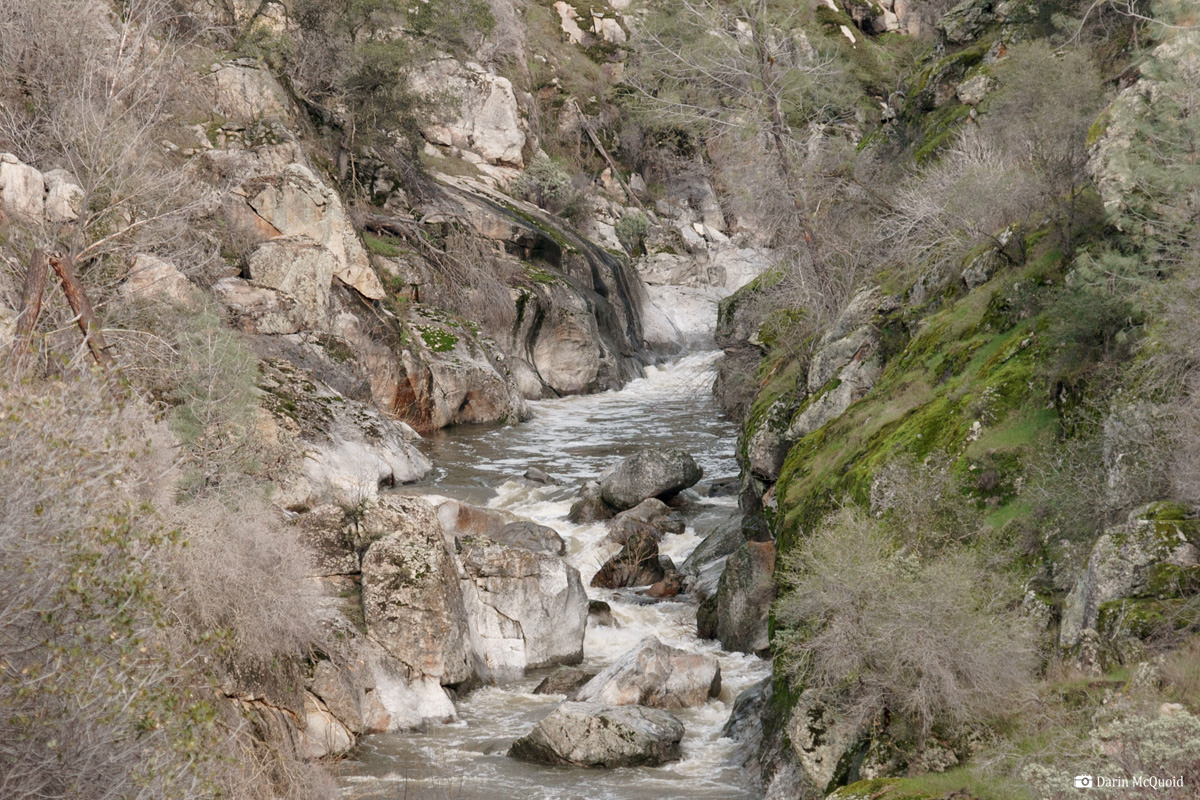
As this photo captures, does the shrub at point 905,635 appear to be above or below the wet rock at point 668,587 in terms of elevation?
above

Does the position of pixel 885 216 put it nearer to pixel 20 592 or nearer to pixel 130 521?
pixel 130 521

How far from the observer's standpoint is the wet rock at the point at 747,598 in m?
11.8

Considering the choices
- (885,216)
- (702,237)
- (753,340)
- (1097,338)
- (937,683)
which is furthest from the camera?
(702,237)

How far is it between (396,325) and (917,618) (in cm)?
1889

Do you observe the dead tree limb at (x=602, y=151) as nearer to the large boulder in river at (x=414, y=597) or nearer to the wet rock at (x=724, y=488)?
the wet rock at (x=724, y=488)

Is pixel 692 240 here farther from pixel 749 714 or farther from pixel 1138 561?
pixel 1138 561

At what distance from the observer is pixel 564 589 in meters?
12.6

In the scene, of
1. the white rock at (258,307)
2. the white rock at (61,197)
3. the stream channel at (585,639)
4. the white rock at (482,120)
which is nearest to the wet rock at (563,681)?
the stream channel at (585,639)

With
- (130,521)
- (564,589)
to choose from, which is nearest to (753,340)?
(564,589)

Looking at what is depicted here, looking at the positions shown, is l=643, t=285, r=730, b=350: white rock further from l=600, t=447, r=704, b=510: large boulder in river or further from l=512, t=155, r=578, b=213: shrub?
l=600, t=447, r=704, b=510: large boulder in river

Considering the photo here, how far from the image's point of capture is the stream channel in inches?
353

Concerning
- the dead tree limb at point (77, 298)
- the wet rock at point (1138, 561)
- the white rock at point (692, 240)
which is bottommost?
the wet rock at point (1138, 561)

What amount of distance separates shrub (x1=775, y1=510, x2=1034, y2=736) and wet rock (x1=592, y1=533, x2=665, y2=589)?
7.22 meters

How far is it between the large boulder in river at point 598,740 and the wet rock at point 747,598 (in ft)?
8.27
